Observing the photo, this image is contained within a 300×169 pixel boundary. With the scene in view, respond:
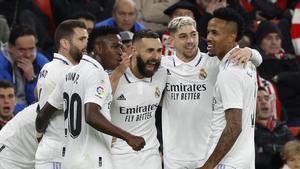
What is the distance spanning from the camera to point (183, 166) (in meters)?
11.3

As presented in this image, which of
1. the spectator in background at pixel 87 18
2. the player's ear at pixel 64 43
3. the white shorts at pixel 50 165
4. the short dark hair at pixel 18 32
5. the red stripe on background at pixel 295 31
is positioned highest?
the spectator in background at pixel 87 18

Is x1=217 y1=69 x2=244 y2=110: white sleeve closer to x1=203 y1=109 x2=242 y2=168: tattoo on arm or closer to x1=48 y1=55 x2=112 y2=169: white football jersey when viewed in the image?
x1=203 y1=109 x2=242 y2=168: tattoo on arm

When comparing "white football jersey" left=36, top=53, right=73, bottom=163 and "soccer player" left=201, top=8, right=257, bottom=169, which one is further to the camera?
"white football jersey" left=36, top=53, right=73, bottom=163

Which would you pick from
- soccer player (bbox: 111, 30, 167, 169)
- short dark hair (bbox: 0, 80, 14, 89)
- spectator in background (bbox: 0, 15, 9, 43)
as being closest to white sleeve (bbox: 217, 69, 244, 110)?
soccer player (bbox: 111, 30, 167, 169)

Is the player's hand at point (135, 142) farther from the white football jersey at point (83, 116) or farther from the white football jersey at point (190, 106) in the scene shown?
the white football jersey at point (190, 106)

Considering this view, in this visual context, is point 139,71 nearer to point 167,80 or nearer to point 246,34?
point 167,80

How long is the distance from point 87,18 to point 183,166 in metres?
4.63

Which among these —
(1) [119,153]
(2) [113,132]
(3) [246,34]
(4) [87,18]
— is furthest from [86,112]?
(3) [246,34]

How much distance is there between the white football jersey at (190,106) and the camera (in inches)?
442

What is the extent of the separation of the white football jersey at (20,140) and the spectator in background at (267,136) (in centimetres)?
301

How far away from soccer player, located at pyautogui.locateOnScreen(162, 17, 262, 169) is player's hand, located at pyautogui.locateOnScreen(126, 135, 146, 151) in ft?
3.75

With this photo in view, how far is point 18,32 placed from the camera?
14609mm

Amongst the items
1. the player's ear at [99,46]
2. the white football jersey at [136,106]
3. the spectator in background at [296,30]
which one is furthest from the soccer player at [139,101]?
the spectator in background at [296,30]

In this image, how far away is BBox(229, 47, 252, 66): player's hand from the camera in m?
10.6
